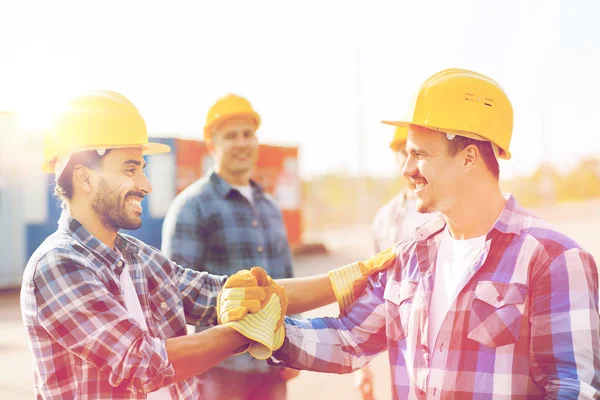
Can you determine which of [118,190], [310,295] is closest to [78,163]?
[118,190]

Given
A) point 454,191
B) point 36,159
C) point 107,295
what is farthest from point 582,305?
point 36,159

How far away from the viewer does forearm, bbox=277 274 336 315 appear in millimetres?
3004

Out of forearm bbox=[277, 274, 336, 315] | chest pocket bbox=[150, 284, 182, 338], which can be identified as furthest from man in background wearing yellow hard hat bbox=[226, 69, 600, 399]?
chest pocket bbox=[150, 284, 182, 338]

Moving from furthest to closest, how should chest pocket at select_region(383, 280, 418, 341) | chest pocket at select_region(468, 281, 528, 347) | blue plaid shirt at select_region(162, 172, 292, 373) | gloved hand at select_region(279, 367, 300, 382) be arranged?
gloved hand at select_region(279, 367, 300, 382), blue plaid shirt at select_region(162, 172, 292, 373), chest pocket at select_region(383, 280, 418, 341), chest pocket at select_region(468, 281, 528, 347)

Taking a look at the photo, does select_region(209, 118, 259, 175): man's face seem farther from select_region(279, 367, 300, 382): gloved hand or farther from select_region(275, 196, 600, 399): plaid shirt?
select_region(275, 196, 600, 399): plaid shirt

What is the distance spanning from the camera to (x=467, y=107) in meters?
2.30

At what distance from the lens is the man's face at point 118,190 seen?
7.87 ft

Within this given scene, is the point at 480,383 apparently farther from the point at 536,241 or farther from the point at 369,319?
the point at 369,319

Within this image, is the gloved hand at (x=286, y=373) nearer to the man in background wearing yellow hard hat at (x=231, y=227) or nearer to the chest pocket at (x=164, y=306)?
the man in background wearing yellow hard hat at (x=231, y=227)

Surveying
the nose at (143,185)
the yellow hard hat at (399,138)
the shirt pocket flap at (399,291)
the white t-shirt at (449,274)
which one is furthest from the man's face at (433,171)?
the yellow hard hat at (399,138)

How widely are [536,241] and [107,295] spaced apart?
4.94 ft

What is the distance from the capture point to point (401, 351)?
2.46 m

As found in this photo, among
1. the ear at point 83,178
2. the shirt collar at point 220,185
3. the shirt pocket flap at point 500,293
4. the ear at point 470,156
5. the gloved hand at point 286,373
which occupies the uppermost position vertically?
the ear at point 470,156

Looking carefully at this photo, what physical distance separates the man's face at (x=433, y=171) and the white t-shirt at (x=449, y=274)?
17cm
